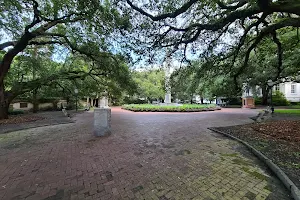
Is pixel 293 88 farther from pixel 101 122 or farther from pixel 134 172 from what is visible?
pixel 134 172

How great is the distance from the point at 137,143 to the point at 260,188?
3328mm

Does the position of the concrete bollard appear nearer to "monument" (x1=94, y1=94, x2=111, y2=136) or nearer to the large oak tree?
"monument" (x1=94, y1=94, x2=111, y2=136)

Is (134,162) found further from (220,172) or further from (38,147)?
(38,147)

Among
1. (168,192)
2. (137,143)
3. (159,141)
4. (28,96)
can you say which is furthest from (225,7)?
(28,96)

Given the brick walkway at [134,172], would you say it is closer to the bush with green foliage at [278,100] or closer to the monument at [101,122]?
the monument at [101,122]

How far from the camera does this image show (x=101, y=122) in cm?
607

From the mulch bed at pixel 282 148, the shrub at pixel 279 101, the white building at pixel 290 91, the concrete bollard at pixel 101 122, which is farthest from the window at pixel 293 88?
the concrete bollard at pixel 101 122

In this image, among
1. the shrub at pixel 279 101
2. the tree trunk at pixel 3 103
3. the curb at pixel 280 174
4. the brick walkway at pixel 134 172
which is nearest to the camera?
the curb at pixel 280 174

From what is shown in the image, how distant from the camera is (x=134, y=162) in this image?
11.5 feet

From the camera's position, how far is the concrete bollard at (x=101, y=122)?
19.7ft

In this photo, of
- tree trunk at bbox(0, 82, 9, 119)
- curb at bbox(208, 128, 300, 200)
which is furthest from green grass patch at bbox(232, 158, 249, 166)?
tree trunk at bbox(0, 82, 9, 119)

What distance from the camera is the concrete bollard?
602 centimetres

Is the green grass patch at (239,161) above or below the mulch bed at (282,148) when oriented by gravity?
below

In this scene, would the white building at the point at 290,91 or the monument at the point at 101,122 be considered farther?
the white building at the point at 290,91
